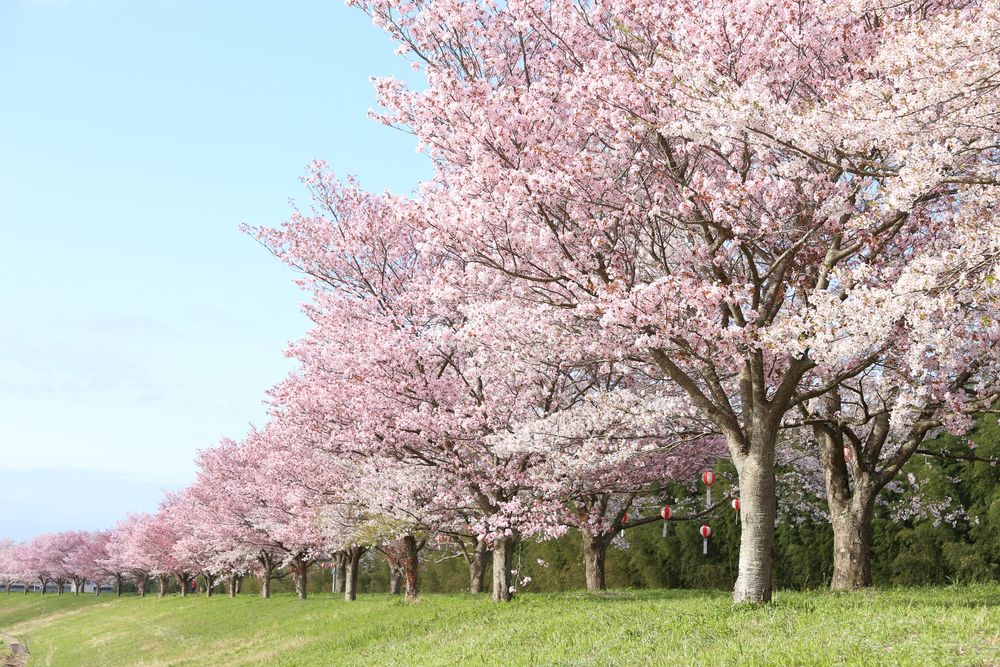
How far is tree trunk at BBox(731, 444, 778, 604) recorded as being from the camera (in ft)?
43.7

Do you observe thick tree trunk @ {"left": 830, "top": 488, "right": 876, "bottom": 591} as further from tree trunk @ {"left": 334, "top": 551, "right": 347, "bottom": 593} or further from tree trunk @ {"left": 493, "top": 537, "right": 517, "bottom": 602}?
tree trunk @ {"left": 334, "top": 551, "right": 347, "bottom": 593}

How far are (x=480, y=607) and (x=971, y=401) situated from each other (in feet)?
38.1

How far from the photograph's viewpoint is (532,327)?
14.5 m

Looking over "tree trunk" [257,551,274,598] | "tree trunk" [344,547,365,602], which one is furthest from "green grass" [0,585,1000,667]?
"tree trunk" [257,551,274,598]

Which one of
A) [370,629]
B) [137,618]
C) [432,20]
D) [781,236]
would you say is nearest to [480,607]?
[370,629]

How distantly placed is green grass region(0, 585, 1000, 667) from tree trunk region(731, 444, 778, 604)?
467mm

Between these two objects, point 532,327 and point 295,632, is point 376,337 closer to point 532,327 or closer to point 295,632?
point 532,327

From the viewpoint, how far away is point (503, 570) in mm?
20375

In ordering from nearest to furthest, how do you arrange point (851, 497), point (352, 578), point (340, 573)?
point (851, 497)
point (352, 578)
point (340, 573)

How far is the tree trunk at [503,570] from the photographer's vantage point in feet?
65.7

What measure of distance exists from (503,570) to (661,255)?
9344 millimetres

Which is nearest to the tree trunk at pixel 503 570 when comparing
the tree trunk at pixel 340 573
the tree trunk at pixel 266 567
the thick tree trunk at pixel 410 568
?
the thick tree trunk at pixel 410 568

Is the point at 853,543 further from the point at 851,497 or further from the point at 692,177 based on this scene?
the point at 692,177

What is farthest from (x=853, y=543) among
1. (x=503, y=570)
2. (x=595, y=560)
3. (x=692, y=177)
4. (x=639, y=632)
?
(x=692, y=177)
